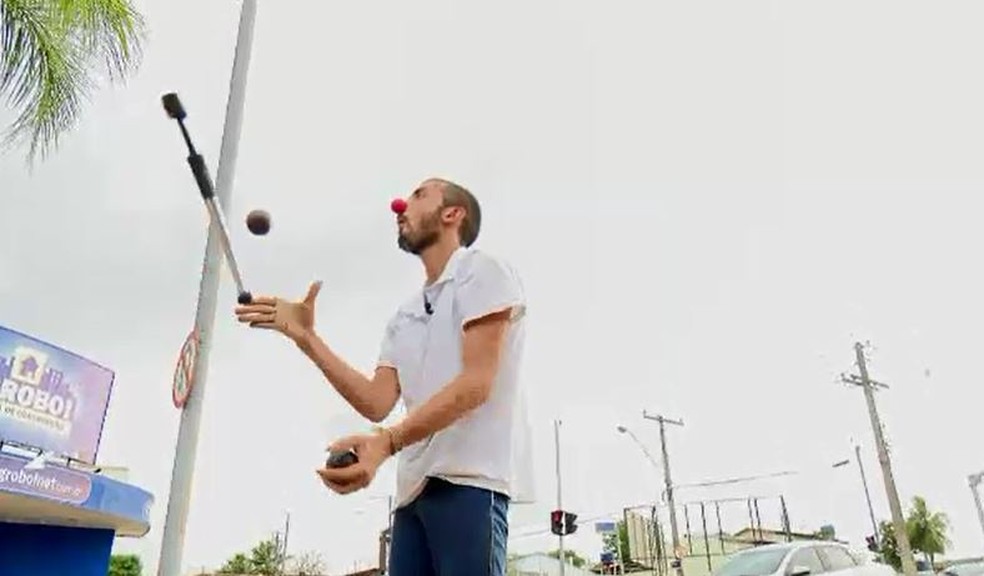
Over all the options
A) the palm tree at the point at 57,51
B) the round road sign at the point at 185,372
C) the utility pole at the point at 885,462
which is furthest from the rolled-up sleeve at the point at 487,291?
the utility pole at the point at 885,462

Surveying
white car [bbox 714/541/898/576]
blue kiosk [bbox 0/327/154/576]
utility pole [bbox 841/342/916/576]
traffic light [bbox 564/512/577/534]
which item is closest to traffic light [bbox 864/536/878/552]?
utility pole [bbox 841/342/916/576]

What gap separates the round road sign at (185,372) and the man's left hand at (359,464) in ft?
11.4

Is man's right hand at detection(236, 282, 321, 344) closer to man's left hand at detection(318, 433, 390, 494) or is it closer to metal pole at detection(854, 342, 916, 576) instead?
man's left hand at detection(318, 433, 390, 494)

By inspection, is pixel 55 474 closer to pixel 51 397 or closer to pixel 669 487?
pixel 51 397

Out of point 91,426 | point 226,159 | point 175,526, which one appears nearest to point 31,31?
point 226,159

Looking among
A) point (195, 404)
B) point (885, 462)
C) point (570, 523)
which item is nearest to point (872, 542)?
point (885, 462)

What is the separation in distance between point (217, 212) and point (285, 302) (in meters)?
0.51

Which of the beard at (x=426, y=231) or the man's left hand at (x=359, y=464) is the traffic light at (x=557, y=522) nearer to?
the beard at (x=426, y=231)

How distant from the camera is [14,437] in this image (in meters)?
11.1

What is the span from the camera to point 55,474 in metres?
8.70

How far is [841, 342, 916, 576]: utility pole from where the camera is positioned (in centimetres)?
2486

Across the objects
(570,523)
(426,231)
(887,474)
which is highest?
(887,474)

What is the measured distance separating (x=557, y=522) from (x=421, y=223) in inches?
831

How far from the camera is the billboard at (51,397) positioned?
11.2 metres
